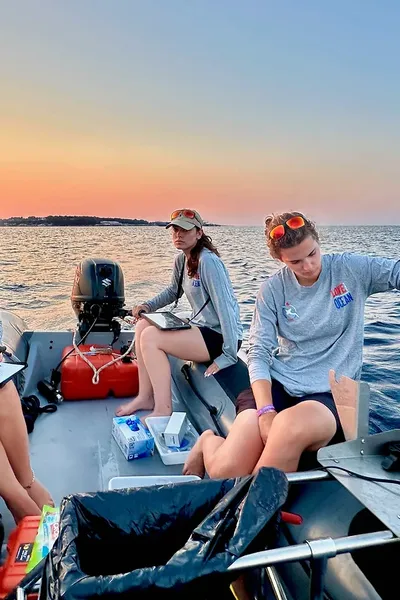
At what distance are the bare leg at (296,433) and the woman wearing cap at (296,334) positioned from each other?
92 millimetres

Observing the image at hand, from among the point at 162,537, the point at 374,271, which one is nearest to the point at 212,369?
the point at 374,271

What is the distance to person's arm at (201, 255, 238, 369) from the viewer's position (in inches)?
101

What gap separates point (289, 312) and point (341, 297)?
0.65 ft

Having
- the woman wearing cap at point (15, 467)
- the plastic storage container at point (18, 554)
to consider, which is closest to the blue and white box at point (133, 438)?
the woman wearing cap at point (15, 467)

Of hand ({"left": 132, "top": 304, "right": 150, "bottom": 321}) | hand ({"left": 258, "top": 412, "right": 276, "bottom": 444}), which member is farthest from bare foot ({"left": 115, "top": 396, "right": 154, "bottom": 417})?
hand ({"left": 258, "top": 412, "right": 276, "bottom": 444})

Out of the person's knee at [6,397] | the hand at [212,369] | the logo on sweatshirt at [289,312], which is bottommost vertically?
the hand at [212,369]

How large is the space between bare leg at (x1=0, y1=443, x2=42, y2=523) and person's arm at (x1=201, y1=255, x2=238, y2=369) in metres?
1.19

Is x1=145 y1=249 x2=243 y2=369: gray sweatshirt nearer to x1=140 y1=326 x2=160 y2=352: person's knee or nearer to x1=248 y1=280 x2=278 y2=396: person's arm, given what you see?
x1=140 y1=326 x2=160 y2=352: person's knee

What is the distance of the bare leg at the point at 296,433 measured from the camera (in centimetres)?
145

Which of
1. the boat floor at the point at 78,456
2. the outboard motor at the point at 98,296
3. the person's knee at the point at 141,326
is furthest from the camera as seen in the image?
the outboard motor at the point at 98,296

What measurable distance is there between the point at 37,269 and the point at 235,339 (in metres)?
10.5

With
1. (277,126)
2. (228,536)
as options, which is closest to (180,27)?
(277,126)

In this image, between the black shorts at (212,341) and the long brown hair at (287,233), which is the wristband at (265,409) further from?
the black shorts at (212,341)

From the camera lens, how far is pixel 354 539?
916 millimetres
